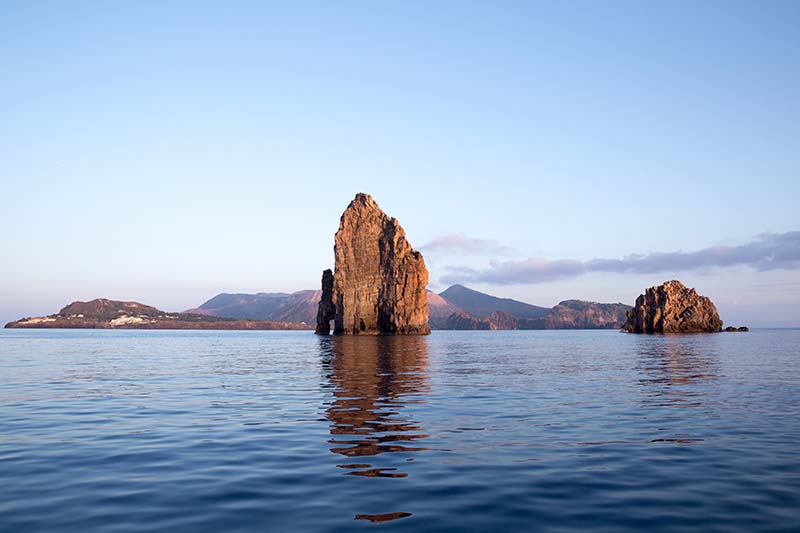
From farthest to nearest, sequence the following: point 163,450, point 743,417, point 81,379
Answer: point 81,379
point 743,417
point 163,450

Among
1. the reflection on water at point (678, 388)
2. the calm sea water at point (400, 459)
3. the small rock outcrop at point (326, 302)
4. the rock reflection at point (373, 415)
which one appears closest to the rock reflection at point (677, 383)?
the reflection on water at point (678, 388)

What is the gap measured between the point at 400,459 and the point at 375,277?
528ft

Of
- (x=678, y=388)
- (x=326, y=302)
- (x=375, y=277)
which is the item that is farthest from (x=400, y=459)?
(x=326, y=302)

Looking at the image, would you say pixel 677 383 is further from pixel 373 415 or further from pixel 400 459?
pixel 400 459

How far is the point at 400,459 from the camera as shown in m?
16.2

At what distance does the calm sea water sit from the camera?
1133 cm

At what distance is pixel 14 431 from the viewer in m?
21.2

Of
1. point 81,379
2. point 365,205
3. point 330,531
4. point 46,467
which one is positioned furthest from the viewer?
point 365,205

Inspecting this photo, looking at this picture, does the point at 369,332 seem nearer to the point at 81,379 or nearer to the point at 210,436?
the point at 81,379

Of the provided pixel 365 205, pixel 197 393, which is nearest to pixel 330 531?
pixel 197 393

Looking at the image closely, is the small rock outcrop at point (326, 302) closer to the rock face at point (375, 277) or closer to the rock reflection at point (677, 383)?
the rock face at point (375, 277)

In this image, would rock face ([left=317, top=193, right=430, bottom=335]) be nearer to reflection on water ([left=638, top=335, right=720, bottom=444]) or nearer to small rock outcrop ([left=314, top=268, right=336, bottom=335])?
small rock outcrop ([left=314, top=268, right=336, bottom=335])

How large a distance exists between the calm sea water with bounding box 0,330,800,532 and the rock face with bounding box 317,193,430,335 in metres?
137

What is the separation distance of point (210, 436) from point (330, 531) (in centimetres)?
1130
